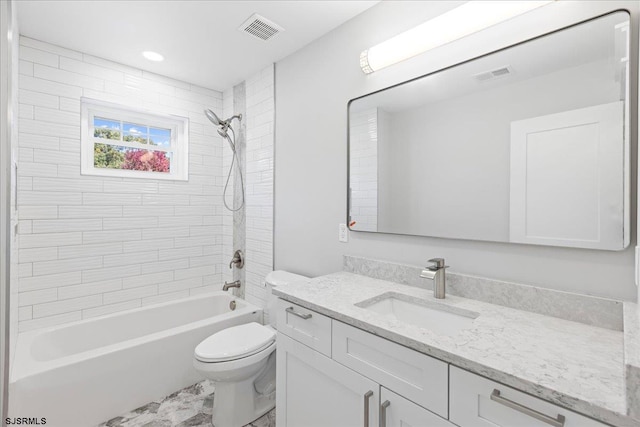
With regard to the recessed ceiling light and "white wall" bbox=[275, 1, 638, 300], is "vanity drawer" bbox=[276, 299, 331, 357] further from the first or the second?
the recessed ceiling light

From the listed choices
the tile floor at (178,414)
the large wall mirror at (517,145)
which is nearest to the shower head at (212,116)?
the large wall mirror at (517,145)

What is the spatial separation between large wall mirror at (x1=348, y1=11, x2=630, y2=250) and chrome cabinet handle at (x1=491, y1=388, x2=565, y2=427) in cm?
67

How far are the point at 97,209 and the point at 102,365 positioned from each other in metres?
1.20

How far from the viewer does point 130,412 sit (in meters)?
1.86

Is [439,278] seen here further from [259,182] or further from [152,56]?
[152,56]

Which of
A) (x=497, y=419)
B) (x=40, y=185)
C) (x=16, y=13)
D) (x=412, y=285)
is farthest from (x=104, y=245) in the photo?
(x=497, y=419)

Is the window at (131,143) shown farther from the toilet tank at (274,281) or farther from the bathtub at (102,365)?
the toilet tank at (274,281)

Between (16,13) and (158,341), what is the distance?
86.1 inches

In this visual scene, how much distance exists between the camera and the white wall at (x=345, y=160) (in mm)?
1086

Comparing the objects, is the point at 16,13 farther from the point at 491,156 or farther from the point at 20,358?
the point at 491,156

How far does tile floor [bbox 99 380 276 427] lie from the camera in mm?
1768

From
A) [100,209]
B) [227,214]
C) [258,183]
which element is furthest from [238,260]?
[100,209]

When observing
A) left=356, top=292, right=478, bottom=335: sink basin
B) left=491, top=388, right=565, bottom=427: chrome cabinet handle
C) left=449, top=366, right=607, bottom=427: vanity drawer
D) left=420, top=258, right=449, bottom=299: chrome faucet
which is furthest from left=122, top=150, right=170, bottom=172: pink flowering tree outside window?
left=491, top=388, right=565, bottom=427: chrome cabinet handle

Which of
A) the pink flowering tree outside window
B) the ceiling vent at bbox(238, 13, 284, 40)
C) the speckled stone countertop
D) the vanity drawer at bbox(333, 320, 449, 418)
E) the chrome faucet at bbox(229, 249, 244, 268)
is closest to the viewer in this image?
the speckled stone countertop
